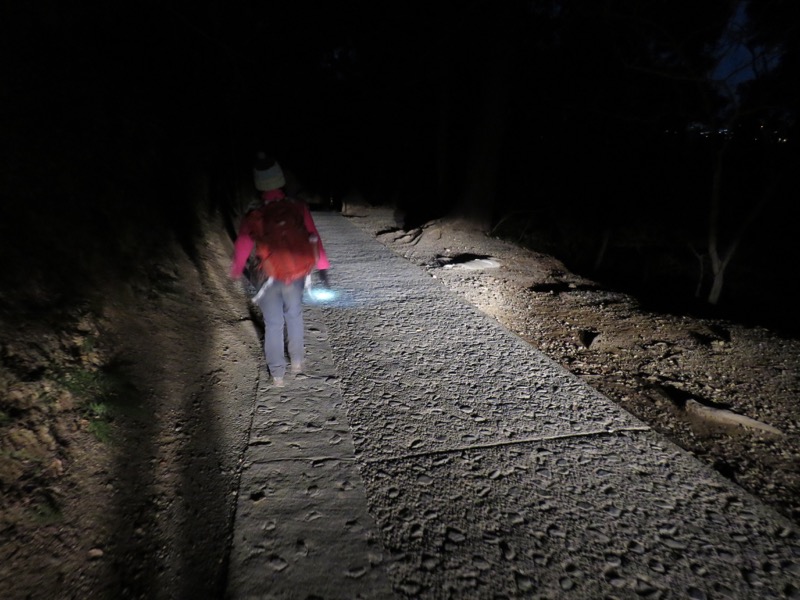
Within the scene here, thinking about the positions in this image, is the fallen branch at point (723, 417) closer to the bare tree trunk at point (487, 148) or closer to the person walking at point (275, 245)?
the person walking at point (275, 245)

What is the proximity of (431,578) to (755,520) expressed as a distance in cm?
180

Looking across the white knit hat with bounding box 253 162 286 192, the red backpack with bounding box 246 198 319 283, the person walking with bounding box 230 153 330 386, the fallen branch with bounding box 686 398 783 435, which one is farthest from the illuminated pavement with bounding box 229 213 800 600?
the white knit hat with bounding box 253 162 286 192

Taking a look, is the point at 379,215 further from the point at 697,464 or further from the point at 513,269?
the point at 697,464

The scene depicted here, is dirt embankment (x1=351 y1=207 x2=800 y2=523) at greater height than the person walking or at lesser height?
lesser

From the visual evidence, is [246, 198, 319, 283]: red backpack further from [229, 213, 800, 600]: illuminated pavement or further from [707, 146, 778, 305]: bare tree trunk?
[707, 146, 778, 305]: bare tree trunk

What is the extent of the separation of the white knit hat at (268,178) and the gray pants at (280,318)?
2.28ft

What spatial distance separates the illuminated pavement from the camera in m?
1.94

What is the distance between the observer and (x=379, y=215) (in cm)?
1456

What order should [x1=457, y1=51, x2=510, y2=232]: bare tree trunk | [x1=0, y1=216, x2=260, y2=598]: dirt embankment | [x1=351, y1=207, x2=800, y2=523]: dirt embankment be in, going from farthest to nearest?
[x1=457, y1=51, x2=510, y2=232]: bare tree trunk, [x1=351, y1=207, x2=800, y2=523]: dirt embankment, [x1=0, y1=216, x2=260, y2=598]: dirt embankment

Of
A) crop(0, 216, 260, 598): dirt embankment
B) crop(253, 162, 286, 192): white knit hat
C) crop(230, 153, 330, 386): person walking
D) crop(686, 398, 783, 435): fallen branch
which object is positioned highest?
crop(253, 162, 286, 192): white knit hat

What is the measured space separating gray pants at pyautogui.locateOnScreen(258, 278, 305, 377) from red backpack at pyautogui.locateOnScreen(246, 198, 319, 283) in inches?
5.3

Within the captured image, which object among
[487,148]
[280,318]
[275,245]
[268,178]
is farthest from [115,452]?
[487,148]

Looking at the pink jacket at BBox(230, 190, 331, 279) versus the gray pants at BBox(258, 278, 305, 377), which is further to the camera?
the gray pants at BBox(258, 278, 305, 377)

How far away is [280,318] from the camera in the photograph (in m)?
3.27
